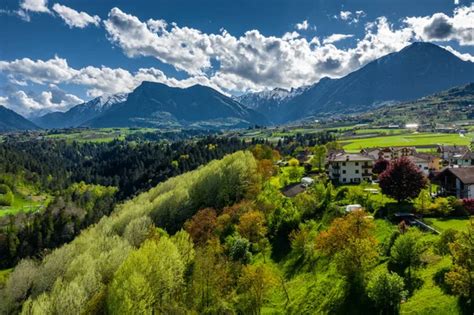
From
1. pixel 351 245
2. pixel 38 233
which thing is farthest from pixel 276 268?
pixel 38 233

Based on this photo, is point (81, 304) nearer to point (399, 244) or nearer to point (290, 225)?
point (290, 225)

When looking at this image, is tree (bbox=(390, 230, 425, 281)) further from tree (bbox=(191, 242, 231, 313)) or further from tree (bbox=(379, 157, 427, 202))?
tree (bbox=(379, 157, 427, 202))

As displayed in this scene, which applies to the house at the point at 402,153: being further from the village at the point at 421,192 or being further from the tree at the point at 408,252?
the tree at the point at 408,252

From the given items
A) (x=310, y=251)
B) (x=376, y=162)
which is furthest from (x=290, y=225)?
(x=376, y=162)

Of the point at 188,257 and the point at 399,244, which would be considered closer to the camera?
the point at 399,244

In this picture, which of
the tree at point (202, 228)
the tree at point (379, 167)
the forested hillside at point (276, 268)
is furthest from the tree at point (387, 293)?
the tree at point (379, 167)

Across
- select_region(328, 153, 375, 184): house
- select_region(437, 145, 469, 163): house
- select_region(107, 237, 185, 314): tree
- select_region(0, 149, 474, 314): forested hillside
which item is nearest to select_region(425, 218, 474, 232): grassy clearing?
select_region(0, 149, 474, 314): forested hillside
